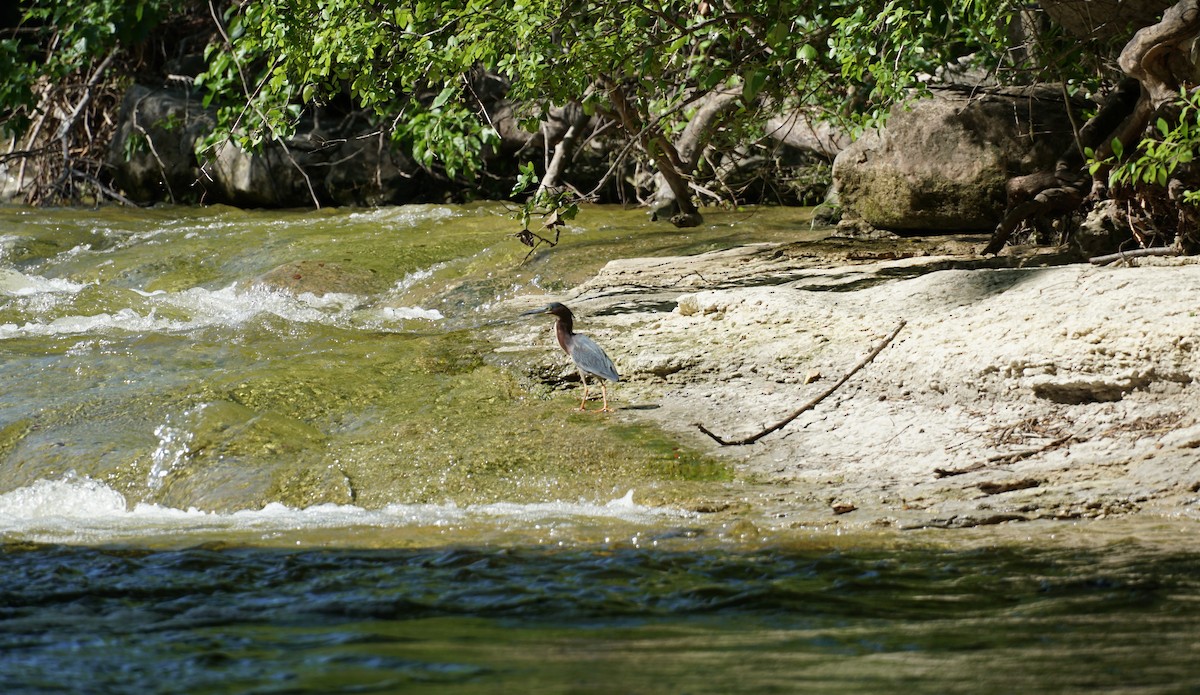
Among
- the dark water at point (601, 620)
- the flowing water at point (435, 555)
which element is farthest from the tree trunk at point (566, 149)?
the dark water at point (601, 620)

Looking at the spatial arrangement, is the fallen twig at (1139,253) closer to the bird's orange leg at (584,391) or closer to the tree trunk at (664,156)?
the bird's orange leg at (584,391)

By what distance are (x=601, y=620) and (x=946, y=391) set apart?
305 cm

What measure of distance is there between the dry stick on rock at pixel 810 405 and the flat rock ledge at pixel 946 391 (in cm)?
4

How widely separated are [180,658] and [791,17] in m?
5.54

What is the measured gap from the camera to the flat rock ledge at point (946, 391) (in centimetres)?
490

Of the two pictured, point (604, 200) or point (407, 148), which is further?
point (407, 148)

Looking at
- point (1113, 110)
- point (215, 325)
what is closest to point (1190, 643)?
point (1113, 110)

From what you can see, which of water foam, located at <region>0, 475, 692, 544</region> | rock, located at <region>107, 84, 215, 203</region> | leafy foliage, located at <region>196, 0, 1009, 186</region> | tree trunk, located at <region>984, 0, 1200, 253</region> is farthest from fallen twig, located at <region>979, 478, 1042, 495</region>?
rock, located at <region>107, 84, 215, 203</region>

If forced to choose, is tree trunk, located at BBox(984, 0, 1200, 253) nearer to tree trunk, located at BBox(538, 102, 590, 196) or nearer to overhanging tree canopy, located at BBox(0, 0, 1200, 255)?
overhanging tree canopy, located at BBox(0, 0, 1200, 255)

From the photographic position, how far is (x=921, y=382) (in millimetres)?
6031

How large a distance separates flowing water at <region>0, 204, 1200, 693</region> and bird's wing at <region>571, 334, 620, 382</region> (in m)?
0.26

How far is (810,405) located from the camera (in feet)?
19.7

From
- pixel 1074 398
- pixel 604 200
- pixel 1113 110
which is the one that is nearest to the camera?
pixel 1074 398

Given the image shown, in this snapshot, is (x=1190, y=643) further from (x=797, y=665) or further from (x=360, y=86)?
(x=360, y=86)
